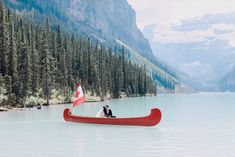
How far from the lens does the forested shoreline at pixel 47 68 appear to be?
3546 inches

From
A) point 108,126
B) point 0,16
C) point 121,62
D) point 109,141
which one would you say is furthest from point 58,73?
point 109,141

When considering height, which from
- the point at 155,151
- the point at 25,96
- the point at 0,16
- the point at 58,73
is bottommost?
the point at 155,151

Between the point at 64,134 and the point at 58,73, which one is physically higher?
the point at 58,73

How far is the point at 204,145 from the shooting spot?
35.0m

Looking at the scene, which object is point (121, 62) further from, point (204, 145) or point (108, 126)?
point (204, 145)

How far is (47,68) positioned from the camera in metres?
108

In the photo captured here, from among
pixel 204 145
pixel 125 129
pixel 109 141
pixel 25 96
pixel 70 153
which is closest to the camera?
pixel 70 153

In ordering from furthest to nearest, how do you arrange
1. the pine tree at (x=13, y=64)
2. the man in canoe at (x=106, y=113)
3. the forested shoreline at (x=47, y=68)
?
the forested shoreline at (x=47, y=68) → the pine tree at (x=13, y=64) → the man in canoe at (x=106, y=113)

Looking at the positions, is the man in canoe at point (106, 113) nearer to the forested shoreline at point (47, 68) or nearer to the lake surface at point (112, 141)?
the lake surface at point (112, 141)

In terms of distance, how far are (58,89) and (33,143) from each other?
8326 cm

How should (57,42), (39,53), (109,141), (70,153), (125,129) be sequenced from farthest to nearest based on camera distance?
(57,42), (39,53), (125,129), (109,141), (70,153)

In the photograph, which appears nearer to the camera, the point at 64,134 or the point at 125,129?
the point at 64,134

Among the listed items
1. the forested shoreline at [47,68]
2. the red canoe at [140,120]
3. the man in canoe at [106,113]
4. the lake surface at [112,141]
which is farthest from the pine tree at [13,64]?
the red canoe at [140,120]

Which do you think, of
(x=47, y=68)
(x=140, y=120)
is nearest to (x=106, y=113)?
(x=140, y=120)
